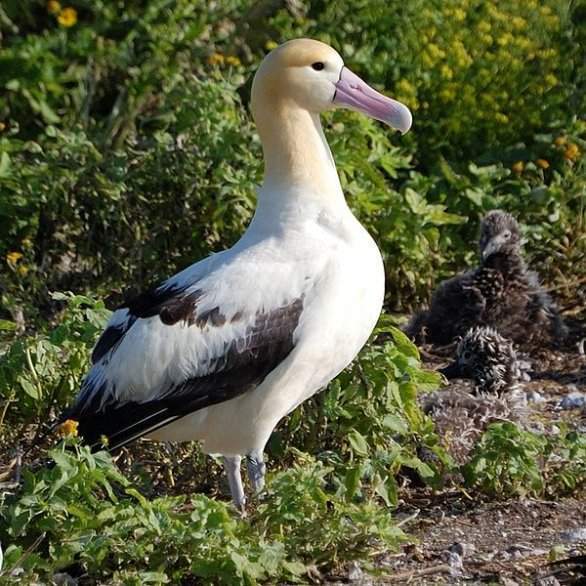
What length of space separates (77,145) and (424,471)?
2972 millimetres

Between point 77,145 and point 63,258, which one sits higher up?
point 77,145

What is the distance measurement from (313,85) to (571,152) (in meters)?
2.97

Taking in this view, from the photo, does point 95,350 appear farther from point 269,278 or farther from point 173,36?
point 173,36

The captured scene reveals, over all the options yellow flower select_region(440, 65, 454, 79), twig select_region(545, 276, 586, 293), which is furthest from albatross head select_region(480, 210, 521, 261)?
yellow flower select_region(440, 65, 454, 79)

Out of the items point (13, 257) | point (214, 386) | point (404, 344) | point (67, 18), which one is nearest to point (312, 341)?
point (214, 386)

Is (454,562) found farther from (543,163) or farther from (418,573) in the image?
(543,163)

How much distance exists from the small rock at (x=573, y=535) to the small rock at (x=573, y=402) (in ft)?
4.91

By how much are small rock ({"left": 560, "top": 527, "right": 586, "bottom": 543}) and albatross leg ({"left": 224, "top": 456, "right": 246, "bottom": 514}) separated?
3.67 feet

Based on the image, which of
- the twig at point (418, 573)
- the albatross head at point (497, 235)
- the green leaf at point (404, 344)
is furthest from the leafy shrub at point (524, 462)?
the albatross head at point (497, 235)

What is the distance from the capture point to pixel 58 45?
31.3 feet

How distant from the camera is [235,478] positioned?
5.80m

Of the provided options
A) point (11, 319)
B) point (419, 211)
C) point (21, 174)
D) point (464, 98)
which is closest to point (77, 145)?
point (21, 174)

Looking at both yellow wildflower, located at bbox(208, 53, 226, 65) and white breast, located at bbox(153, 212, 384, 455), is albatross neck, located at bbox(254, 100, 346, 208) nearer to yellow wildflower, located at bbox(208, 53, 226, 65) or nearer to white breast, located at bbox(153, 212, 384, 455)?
white breast, located at bbox(153, 212, 384, 455)

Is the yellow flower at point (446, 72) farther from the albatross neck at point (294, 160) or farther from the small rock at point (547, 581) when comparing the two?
the small rock at point (547, 581)
